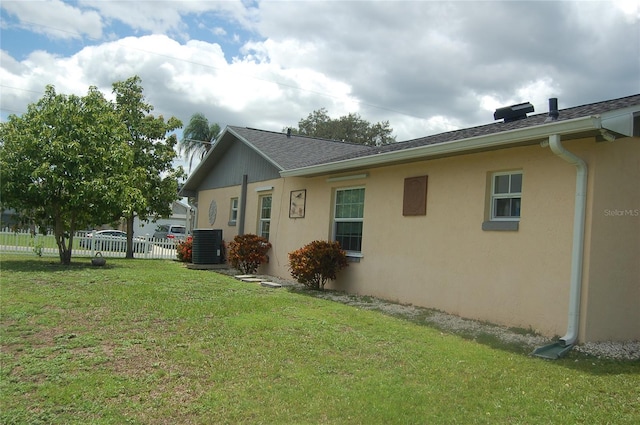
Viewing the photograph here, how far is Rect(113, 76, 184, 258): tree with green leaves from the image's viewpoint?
65.4 ft

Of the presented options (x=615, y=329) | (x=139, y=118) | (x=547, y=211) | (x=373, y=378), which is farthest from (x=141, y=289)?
(x=139, y=118)

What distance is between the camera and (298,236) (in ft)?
44.6

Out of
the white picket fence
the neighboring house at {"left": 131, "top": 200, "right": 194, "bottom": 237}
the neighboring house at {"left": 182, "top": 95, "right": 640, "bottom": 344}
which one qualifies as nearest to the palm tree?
the neighboring house at {"left": 131, "top": 200, "right": 194, "bottom": 237}

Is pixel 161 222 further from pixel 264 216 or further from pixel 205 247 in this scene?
pixel 264 216

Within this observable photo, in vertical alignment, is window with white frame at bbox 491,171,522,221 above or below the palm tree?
below

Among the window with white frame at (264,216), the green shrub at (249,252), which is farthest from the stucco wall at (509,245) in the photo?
the window with white frame at (264,216)

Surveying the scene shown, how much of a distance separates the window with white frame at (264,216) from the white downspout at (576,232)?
33.0ft

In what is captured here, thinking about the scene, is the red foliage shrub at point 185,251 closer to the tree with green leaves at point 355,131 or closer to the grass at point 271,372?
the grass at point 271,372

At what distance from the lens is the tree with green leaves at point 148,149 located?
19.9 m

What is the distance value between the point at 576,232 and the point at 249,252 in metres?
9.53

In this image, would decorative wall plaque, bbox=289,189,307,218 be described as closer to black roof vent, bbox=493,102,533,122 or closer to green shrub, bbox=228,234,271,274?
green shrub, bbox=228,234,271,274

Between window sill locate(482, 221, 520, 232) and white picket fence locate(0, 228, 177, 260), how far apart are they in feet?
51.8

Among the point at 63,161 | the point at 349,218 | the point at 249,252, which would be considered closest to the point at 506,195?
the point at 349,218

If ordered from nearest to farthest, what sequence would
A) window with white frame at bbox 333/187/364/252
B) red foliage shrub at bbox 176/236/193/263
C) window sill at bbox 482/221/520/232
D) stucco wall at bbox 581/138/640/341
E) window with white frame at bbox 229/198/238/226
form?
stucco wall at bbox 581/138/640/341 → window sill at bbox 482/221/520/232 → window with white frame at bbox 333/187/364/252 → window with white frame at bbox 229/198/238/226 → red foliage shrub at bbox 176/236/193/263
